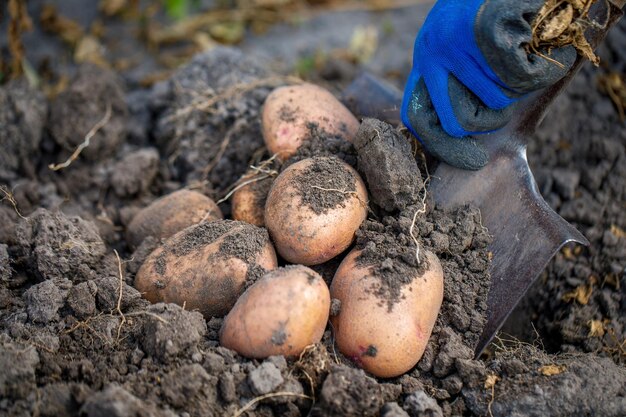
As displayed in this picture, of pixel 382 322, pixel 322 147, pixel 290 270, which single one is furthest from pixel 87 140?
pixel 382 322

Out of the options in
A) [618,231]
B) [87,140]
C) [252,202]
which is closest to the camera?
[252,202]

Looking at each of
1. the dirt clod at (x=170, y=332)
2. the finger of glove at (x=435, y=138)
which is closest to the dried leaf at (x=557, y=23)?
the finger of glove at (x=435, y=138)

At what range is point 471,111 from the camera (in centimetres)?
209

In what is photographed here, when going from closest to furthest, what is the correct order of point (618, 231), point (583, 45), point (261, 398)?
point (261, 398), point (583, 45), point (618, 231)

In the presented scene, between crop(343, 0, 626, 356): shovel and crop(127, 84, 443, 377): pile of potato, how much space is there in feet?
1.01

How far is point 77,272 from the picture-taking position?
2.14m

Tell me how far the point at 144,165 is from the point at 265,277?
123 centimetres

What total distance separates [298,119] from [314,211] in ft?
1.77

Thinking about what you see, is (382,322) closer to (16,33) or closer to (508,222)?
(508,222)

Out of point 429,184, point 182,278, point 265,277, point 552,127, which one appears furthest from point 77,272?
point 552,127

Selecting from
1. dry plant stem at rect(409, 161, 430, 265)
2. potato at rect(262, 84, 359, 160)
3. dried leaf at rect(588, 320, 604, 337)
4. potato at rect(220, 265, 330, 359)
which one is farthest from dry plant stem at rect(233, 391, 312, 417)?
dried leaf at rect(588, 320, 604, 337)

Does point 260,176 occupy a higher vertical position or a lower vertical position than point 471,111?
lower

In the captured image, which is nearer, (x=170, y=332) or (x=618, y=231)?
(x=170, y=332)

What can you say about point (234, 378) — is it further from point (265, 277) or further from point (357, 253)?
point (357, 253)
